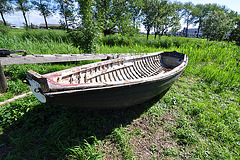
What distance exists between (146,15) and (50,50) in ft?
54.9

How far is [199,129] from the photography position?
280 cm

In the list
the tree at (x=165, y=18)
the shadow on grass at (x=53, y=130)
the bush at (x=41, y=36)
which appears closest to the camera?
the shadow on grass at (x=53, y=130)

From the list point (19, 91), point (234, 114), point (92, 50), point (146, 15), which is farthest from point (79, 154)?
point (146, 15)

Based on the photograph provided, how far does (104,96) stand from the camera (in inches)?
80.1

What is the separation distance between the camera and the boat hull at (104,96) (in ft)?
5.56

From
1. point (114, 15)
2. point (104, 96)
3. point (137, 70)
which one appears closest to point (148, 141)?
point (104, 96)

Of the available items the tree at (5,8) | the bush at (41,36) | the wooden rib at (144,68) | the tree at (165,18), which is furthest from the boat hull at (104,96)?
the tree at (5,8)

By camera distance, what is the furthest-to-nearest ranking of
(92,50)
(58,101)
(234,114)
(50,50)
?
(50,50)
(92,50)
(234,114)
(58,101)

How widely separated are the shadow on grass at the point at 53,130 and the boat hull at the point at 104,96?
613 mm

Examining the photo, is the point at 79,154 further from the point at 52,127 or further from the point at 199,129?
the point at 199,129

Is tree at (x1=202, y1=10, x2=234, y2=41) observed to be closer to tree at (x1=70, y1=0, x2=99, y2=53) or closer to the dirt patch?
tree at (x1=70, y1=0, x2=99, y2=53)

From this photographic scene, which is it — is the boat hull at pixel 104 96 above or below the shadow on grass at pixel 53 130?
above

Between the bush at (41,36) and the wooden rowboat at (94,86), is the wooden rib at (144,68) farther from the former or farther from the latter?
the bush at (41,36)

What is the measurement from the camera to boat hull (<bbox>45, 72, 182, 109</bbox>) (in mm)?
1694
